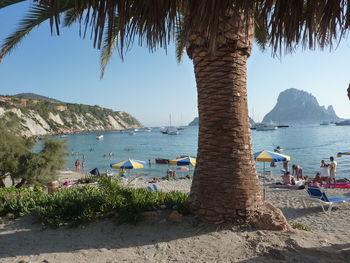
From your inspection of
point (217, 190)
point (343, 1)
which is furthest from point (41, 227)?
point (343, 1)

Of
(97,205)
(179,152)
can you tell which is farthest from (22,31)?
(179,152)

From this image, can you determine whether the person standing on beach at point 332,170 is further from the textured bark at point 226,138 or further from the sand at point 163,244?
the textured bark at point 226,138

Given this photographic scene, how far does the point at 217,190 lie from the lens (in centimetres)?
429

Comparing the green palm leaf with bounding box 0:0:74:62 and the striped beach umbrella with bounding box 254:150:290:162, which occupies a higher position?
the green palm leaf with bounding box 0:0:74:62

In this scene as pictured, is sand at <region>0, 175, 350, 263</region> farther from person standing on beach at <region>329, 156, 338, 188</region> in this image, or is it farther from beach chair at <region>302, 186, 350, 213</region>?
person standing on beach at <region>329, 156, 338, 188</region>

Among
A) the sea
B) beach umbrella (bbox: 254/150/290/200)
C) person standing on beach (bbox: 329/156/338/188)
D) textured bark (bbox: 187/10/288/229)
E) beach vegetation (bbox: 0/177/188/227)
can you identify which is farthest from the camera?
the sea

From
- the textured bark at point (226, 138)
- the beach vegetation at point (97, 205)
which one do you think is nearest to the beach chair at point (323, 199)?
the textured bark at point (226, 138)

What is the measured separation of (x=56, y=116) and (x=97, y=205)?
12783cm

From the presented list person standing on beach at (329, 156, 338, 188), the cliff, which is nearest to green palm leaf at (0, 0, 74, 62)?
person standing on beach at (329, 156, 338, 188)

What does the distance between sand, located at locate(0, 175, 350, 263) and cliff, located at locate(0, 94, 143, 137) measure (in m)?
67.8

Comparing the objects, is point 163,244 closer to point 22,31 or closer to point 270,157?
point 22,31

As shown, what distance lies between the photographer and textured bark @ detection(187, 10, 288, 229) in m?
4.29

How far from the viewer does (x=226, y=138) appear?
430 centimetres

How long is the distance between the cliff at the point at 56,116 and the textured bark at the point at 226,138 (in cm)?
6895
